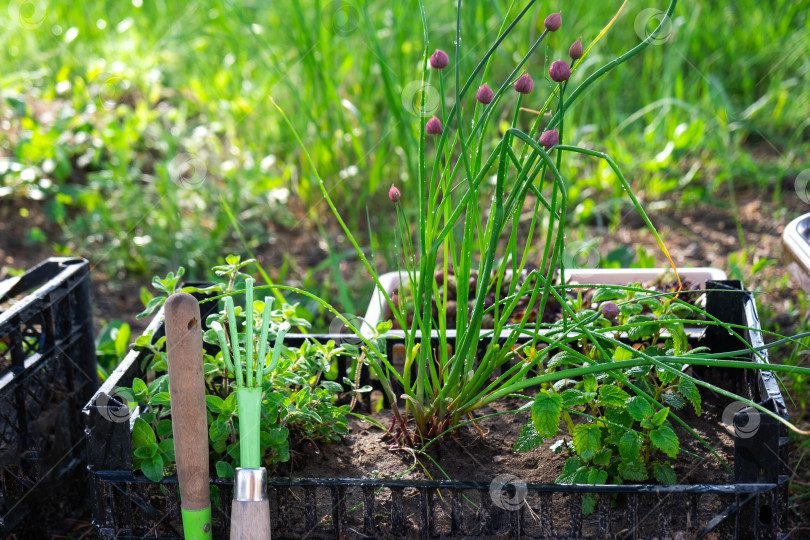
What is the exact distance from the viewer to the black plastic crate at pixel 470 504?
91cm

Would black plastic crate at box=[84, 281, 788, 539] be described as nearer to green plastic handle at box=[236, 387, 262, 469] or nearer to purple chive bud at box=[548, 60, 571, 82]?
green plastic handle at box=[236, 387, 262, 469]

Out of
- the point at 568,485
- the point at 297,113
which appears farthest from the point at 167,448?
the point at 297,113

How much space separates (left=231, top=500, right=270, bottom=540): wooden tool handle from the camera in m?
0.83

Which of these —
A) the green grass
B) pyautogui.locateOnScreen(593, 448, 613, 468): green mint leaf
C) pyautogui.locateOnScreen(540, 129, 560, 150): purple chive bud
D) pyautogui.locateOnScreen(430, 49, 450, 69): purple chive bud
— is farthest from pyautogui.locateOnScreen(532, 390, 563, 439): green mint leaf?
the green grass

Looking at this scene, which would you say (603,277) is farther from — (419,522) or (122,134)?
(122,134)

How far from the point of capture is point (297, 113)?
9.26 ft

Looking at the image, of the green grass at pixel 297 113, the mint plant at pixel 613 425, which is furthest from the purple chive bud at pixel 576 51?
the green grass at pixel 297 113

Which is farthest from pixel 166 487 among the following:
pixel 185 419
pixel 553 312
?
pixel 553 312

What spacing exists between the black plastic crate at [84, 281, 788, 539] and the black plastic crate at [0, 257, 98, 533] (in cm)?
26

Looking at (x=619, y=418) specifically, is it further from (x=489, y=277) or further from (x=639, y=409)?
(x=489, y=277)

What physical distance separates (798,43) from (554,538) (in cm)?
281

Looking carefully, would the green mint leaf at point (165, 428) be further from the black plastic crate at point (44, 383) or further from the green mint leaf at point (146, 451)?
the black plastic crate at point (44, 383)

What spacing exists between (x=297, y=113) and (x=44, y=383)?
5.66ft

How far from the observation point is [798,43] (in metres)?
3.08
